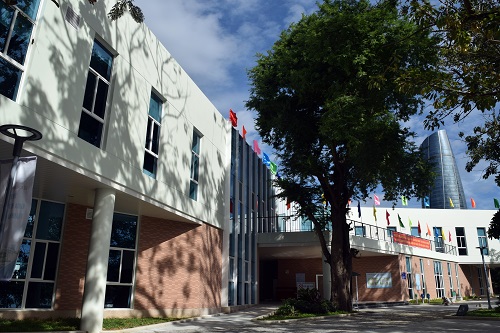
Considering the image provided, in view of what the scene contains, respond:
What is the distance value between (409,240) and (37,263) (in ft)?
88.8

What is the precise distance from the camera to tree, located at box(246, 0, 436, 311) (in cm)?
1591

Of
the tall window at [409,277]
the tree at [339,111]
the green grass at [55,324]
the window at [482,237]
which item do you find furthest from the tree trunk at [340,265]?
the window at [482,237]

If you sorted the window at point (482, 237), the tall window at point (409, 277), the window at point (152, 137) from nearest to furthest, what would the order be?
the window at point (152, 137) < the tall window at point (409, 277) < the window at point (482, 237)

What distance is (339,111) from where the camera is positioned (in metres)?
15.6

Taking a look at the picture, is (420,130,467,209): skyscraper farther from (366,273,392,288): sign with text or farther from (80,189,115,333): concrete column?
(80,189,115,333): concrete column

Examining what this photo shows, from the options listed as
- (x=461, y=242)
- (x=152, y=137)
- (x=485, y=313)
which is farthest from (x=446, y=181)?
(x=152, y=137)

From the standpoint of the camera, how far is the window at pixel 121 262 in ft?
46.6

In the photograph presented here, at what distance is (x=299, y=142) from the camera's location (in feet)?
68.5

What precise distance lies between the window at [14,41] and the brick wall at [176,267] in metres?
7.93

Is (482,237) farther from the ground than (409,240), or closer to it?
farther from the ground

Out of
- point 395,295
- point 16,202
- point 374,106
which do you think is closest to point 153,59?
point 374,106

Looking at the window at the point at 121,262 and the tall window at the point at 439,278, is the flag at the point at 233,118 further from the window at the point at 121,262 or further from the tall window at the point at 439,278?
the tall window at the point at 439,278

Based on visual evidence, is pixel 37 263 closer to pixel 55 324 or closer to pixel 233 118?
pixel 55 324

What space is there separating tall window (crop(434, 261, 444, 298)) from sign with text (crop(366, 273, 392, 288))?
28.5 ft
